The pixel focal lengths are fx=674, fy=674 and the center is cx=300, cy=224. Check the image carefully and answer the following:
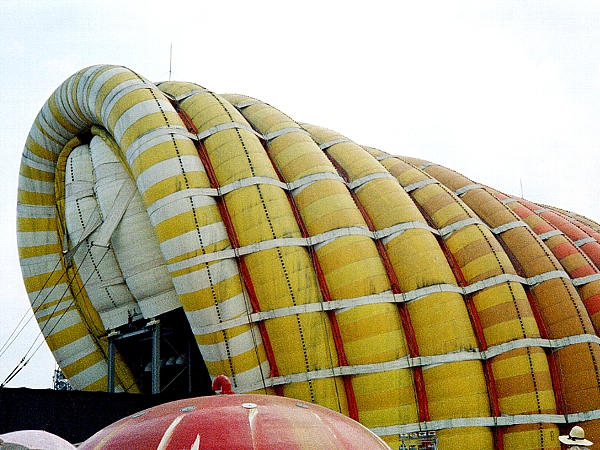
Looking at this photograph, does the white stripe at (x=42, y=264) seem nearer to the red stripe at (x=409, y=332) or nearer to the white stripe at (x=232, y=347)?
the white stripe at (x=232, y=347)

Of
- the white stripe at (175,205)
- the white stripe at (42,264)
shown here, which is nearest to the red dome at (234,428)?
the white stripe at (175,205)

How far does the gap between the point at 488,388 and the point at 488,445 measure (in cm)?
126

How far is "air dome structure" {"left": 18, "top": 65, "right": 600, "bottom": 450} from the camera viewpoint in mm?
15195

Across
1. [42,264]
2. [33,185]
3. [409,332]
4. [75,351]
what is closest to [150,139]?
[33,185]

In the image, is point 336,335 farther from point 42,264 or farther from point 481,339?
point 42,264

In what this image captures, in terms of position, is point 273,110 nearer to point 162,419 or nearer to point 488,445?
point 488,445

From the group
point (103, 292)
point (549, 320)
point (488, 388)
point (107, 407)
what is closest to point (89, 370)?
point (103, 292)

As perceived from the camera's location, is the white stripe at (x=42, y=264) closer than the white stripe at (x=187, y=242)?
No

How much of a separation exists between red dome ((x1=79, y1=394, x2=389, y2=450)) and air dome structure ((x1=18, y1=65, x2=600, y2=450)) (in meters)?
8.65

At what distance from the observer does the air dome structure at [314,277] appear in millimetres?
15195

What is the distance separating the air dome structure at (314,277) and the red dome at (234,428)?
865 cm

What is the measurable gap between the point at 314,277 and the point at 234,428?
32.5ft

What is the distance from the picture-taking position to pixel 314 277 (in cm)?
1561

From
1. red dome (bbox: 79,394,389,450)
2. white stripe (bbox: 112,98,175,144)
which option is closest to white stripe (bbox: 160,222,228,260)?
white stripe (bbox: 112,98,175,144)
